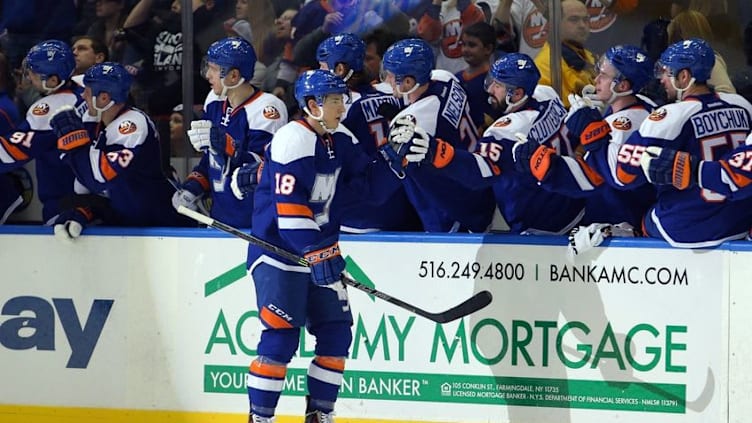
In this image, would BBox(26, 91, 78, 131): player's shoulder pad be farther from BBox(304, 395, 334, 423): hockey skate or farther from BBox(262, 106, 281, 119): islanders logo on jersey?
BBox(304, 395, 334, 423): hockey skate

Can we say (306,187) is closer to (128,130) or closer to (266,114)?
(266,114)

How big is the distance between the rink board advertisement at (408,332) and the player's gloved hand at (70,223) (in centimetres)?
5

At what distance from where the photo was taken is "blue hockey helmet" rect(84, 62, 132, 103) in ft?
19.7

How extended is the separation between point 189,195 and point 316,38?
103 centimetres

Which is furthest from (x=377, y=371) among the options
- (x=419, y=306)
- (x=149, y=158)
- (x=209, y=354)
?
(x=149, y=158)

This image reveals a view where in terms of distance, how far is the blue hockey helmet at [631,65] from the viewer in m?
5.58

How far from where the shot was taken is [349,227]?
5867mm

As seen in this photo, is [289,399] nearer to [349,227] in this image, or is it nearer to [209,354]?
[209,354]

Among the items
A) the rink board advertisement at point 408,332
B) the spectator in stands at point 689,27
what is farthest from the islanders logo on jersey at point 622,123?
the spectator in stands at point 689,27

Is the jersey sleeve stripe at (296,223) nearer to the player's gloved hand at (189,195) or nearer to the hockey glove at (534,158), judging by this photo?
the hockey glove at (534,158)

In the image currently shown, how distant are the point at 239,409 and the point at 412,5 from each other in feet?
6.47

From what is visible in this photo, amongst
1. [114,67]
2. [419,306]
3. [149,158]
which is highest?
[114,67]

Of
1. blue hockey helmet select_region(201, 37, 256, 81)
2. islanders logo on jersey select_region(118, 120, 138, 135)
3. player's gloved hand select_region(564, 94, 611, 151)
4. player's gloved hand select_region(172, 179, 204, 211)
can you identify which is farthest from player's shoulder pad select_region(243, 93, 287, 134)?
player's gloved hand select_region(564, 94, 611, 151)

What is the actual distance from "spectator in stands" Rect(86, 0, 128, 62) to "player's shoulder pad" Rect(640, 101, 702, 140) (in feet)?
8.81
